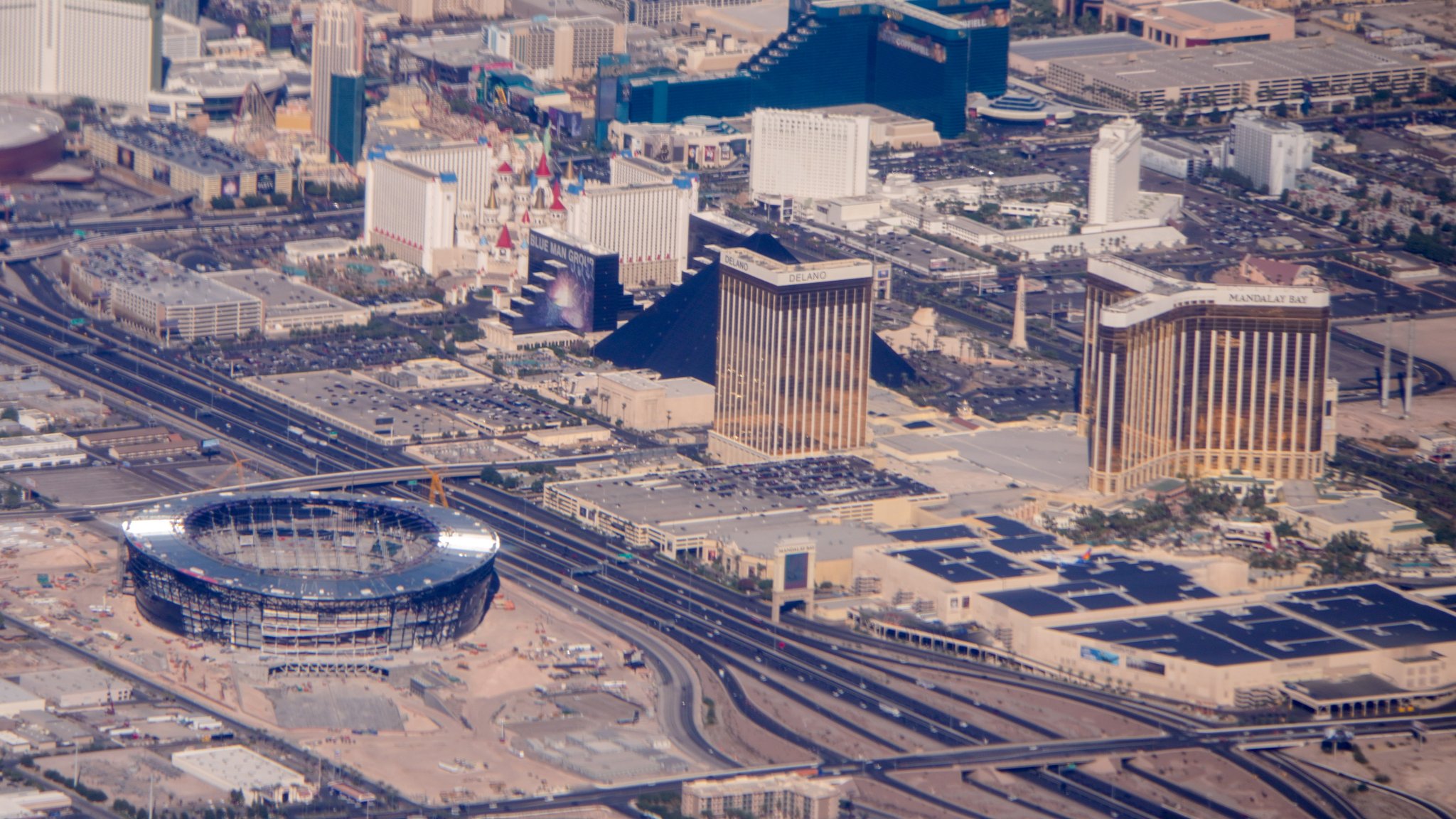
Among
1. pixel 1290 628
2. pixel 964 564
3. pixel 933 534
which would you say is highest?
pixel 933 534

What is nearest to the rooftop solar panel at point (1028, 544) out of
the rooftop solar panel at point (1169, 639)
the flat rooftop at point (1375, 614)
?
the rooftop solar panel at point (1169, 639)

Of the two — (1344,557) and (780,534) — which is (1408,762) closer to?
(1344,557)

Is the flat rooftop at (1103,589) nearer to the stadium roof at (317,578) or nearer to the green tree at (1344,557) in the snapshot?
the green tree at (1344,557)

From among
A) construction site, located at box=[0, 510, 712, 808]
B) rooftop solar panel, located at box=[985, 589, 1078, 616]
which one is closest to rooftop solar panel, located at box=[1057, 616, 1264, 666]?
rooftop solar panel, located at box=[985, 589, 1078, 616]

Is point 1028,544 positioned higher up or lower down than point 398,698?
higher up

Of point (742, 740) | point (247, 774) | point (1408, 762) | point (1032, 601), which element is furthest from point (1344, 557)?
point (247, 774)
